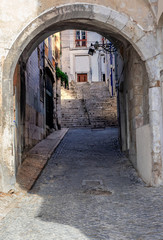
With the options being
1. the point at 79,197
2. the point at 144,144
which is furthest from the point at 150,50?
the point at 79,197

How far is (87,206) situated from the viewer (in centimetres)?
529

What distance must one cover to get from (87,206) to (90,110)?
16.6 meters

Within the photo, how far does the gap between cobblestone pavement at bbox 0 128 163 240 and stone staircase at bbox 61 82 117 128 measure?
9.27m

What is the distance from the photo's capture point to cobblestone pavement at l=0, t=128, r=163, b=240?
3883 millimetres

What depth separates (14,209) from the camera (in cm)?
517

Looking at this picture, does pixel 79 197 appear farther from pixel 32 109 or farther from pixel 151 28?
pixel 32 109

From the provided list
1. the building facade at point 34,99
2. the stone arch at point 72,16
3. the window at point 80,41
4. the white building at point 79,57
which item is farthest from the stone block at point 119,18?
the window at point 80,41

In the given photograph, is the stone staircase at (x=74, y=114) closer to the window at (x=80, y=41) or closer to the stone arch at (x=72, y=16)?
the stone arch at (x=72, y=16)

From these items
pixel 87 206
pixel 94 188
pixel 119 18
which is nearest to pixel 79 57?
pixel 119 18

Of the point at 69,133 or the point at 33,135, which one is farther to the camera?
the point at 69,133

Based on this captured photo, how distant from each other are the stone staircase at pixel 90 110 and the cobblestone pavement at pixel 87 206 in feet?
30.4

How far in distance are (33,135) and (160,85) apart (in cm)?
603

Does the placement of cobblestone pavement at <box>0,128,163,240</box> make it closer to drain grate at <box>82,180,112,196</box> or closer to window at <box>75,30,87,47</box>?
drain grate at <box>82,180,112,196</box>

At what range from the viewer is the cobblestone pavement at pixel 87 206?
3883mm
